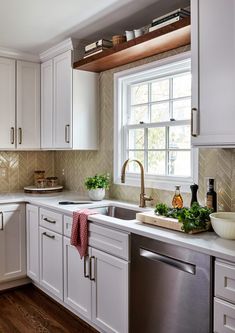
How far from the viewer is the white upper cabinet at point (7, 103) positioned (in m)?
3.52

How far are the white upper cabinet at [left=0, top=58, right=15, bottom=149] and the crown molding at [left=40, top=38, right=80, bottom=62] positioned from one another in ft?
1.16

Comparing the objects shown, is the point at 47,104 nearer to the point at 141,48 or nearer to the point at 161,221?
the point at 141,48

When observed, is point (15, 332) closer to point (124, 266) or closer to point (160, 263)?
point (124, 266)

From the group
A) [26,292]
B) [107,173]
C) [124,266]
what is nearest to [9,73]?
[107,173]

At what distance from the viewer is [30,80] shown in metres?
3.70

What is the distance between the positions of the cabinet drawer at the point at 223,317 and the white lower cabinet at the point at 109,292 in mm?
670

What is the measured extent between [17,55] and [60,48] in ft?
1.83

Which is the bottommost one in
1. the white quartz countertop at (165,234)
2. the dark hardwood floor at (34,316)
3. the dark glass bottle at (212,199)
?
the dark hardwood floor at (34,316)

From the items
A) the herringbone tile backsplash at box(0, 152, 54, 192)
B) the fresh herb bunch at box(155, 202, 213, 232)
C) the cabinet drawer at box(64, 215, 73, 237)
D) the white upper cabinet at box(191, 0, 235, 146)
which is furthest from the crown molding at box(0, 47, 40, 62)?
the fresh herb bunch at box(155, 202, 213, 232)

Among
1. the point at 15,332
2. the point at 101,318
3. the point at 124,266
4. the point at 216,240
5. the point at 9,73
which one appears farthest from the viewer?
the point at 9,73

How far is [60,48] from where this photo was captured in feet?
10.9

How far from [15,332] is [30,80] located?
2485mm

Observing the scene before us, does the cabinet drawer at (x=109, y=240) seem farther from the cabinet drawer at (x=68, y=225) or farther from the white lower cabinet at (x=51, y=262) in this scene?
the white lower cabinet at (x=51, y=262)

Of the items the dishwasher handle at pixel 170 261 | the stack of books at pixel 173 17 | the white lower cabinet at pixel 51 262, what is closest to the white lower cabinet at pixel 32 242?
the white lower cabinet at pixel 51 262
